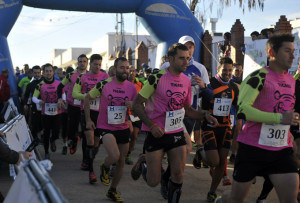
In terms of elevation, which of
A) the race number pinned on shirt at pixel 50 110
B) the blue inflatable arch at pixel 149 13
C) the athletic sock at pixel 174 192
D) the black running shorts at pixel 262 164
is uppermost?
the blue inflatable arch at pixel 149 13

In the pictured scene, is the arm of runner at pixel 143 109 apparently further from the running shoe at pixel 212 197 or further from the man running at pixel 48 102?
the man running at pixel 48 102

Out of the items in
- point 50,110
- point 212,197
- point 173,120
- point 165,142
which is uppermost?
point 173,120

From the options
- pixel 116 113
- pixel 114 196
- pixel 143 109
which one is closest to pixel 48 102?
pixel 116 113

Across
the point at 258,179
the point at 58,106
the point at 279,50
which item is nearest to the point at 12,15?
the point at 58,106

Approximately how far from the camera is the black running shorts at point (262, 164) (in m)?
4.20

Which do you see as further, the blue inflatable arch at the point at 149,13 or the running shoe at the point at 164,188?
the blue inflatable arch at the point at 149,13

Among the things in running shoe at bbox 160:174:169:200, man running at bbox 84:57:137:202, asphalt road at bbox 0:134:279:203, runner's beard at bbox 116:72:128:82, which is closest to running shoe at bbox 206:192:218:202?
asphalt road at bbox 0:134:279:203

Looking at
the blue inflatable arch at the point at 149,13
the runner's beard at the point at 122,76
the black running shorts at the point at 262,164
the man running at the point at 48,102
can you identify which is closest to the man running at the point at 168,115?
the black running shorts at the point at 262,164

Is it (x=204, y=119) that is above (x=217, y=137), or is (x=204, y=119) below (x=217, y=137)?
above

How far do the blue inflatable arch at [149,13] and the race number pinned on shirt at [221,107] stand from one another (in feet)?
33.1

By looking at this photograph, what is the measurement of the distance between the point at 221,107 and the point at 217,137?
1.41 feet

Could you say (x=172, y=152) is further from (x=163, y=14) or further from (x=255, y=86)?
(x=163, y=14)

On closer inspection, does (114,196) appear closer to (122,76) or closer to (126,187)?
(126,187)

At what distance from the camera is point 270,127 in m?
4.29
